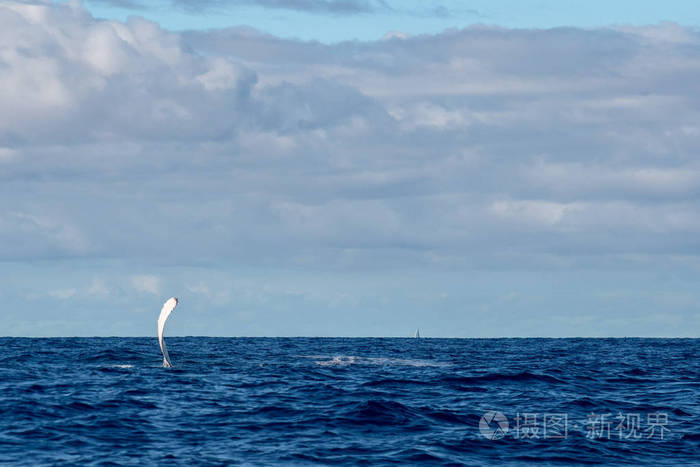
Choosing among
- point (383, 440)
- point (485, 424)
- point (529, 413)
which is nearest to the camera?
point (383, 440)

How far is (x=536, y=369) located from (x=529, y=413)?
→ 93.0 ft

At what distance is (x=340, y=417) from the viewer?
38750 mm

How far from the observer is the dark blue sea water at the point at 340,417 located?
31438 millimetres

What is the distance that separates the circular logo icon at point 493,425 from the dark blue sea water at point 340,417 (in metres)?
0.06

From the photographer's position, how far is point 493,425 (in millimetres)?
37250

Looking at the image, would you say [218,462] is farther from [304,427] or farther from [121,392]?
[121,392]

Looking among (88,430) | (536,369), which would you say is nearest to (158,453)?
(88,430)

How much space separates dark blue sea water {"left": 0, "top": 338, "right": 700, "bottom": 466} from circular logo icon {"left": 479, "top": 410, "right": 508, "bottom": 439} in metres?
0.06

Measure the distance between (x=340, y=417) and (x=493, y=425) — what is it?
20.9 ft

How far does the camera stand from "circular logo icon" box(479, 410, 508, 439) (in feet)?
116

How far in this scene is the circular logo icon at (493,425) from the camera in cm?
3531

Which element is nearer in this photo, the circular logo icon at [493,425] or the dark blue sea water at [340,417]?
the dark blue sea water at [340,417]

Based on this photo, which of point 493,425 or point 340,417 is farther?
A: point 340,417

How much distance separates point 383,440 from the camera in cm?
3431
